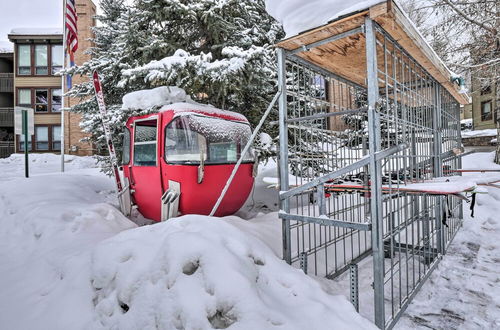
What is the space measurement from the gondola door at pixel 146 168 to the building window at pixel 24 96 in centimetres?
2276

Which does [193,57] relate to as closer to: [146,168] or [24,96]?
[146,168]

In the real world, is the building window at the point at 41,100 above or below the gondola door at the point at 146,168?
above

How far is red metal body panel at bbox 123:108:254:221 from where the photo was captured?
192 inches

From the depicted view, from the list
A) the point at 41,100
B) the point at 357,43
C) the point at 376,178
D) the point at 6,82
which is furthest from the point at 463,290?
the point at 6,82

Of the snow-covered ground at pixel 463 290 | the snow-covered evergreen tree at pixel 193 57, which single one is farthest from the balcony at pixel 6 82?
the snow-covered ground at pixel 463 290

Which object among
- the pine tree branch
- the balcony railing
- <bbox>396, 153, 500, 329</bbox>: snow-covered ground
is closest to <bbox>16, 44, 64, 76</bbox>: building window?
the balcony railing

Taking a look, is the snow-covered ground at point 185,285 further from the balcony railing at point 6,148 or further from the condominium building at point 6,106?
the condominium building at point 6,106

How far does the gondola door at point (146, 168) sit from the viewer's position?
5137mm

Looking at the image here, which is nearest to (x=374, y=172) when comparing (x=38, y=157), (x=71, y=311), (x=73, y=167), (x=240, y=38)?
(x=71, y=311)

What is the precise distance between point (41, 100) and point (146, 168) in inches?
902

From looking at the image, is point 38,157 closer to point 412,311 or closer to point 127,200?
point 127,200

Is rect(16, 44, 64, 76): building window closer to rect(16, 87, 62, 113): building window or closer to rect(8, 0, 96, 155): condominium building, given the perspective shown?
rect(8, 0, 96, 155): condominium building

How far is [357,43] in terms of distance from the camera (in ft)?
10.3

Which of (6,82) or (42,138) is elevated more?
(6,82)
